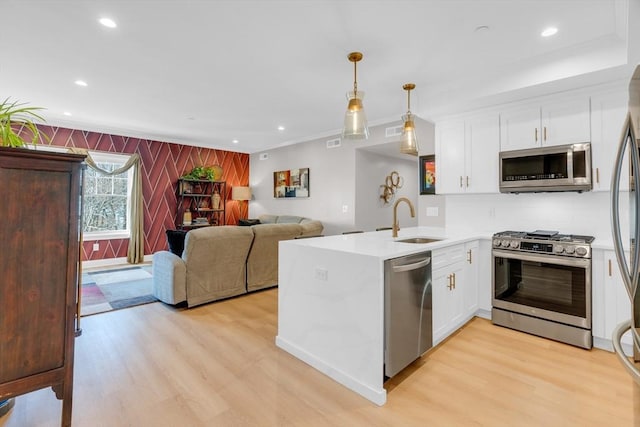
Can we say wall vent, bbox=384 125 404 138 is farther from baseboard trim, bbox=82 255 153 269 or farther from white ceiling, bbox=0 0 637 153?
baseboard trim, bbox=82 255 153 269

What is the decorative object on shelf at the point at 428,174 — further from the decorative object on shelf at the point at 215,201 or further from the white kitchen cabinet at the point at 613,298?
the decorative object on shelf at the point at 215,201

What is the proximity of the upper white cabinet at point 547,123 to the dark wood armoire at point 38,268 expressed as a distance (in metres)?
3.79

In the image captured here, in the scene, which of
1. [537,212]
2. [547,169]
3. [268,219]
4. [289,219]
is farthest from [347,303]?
[268,219]

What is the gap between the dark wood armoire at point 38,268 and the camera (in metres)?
1.42

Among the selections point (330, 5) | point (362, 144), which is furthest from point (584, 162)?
point (362, 144)

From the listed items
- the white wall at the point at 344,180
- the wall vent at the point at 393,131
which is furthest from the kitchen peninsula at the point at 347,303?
the white wall at the point at 344,180

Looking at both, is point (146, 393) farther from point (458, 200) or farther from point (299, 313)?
point (458, 200)

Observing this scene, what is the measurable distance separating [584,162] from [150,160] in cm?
708

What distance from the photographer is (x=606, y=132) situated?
279 centimetres

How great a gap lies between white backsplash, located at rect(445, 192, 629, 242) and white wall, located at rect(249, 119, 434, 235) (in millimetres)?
1747

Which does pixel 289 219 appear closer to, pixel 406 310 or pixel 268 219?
pixel 268 219

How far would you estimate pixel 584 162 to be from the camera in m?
2.83

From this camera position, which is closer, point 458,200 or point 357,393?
point 357,393

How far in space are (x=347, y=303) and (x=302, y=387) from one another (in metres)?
0.64
